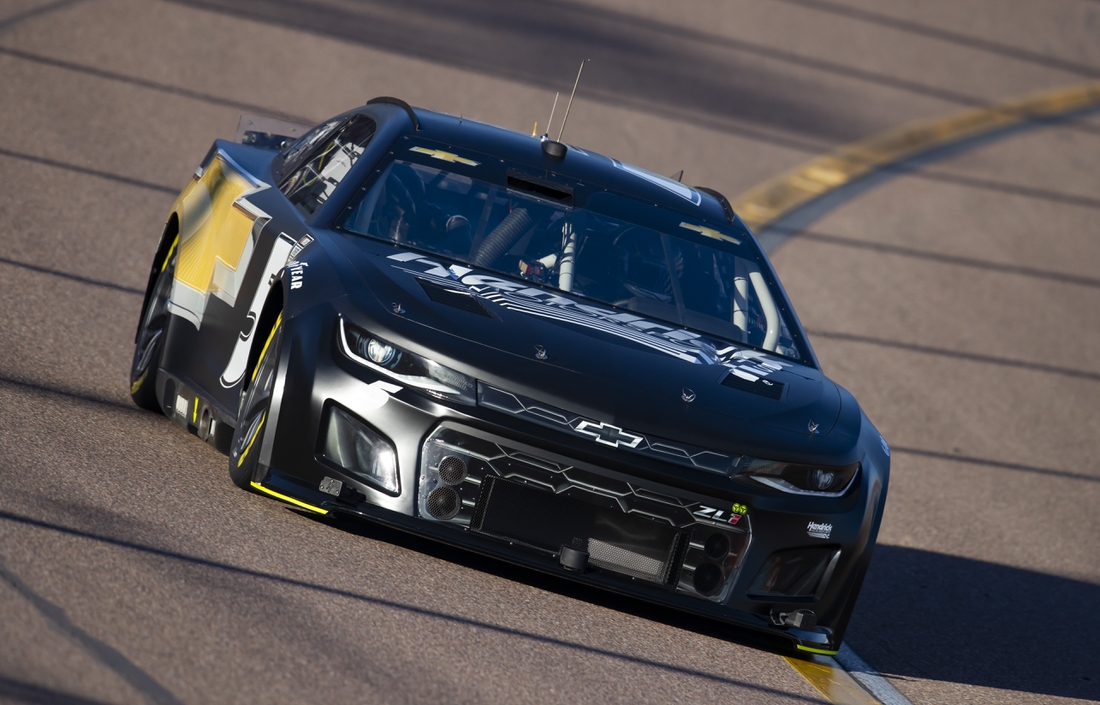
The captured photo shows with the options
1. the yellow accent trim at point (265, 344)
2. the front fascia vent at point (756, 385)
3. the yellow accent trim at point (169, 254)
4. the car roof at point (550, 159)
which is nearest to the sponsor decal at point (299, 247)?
the yellow accent trim at point (265, 344)

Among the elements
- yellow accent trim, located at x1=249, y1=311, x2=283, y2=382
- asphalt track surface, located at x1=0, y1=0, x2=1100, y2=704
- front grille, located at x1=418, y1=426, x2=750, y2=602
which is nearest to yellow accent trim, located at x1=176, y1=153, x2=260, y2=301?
yellow accent trim, located at x1=249, y1=311, x2=283, y2=382

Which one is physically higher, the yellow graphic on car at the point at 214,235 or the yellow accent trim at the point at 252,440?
the yellow graphic on car at the point at 214,235

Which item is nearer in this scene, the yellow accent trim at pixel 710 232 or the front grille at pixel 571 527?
the front grille at pixel 571 527

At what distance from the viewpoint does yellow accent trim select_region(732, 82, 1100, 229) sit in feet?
44.3

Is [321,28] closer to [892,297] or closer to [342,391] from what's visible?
[892,297]

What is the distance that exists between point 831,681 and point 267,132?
393 centimetres

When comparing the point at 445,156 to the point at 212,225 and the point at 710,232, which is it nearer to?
the point at 212,225

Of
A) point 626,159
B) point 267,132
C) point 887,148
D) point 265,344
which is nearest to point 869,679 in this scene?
point 265,344

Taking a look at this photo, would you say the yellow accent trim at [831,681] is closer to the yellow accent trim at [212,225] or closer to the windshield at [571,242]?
the windshield at [571,242]

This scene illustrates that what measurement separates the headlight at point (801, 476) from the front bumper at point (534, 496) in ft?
0.17

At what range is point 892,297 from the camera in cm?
1189

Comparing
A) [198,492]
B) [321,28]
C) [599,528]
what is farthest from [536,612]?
[321,28]

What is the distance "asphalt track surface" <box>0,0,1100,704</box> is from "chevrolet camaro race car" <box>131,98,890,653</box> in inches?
10.9

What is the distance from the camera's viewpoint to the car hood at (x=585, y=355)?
4707mm
